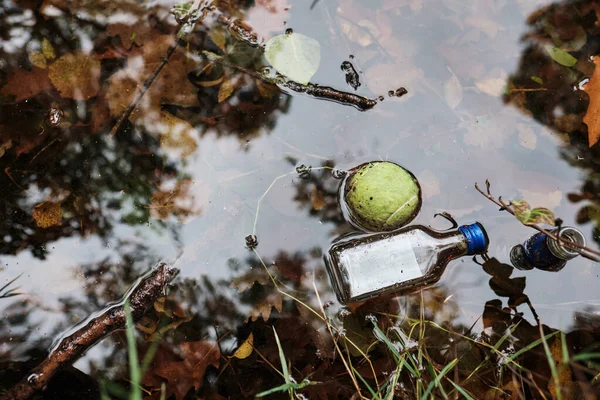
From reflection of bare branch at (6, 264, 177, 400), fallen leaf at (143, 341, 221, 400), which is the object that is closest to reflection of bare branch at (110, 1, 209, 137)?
reflection of bare branch at (6, 264, 177, 400)

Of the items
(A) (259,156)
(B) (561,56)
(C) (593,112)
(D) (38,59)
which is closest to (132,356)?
(A) (259,156)

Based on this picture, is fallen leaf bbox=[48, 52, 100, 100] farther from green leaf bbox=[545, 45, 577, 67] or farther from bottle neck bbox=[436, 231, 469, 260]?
green leaf bbox=[545, 45, 577, 67]

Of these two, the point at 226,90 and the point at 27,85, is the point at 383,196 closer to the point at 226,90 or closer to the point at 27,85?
the point at 226,90

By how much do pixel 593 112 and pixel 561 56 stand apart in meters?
0.38

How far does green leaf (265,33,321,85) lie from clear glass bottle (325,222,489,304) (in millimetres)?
953

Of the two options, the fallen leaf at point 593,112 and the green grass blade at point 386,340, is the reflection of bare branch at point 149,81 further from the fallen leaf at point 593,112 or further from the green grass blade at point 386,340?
the fallen leaf at point 593,112

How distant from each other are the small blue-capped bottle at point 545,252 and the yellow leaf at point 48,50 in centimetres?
273

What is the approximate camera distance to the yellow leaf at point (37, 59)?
92.7 inches

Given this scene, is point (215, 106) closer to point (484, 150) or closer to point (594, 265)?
point (484, 150)

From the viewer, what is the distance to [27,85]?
2.35 metres

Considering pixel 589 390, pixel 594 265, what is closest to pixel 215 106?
pixel 594 265

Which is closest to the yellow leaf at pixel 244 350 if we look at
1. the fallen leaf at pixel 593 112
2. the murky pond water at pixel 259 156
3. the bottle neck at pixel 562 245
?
the murky pond water at pixel 259 156

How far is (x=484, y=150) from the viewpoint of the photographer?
2.30 metres

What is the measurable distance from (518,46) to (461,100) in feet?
1.57
